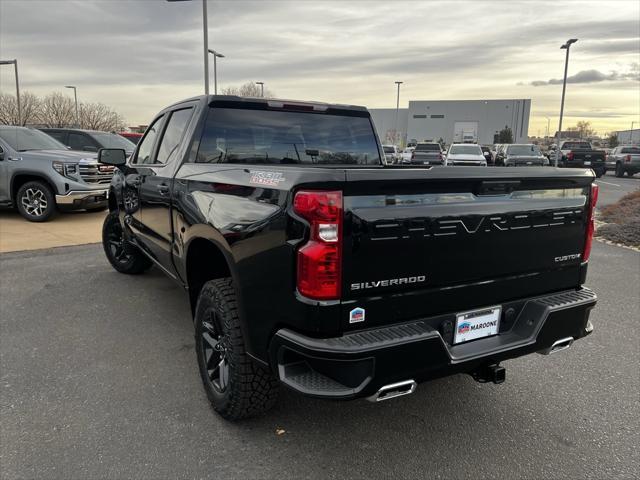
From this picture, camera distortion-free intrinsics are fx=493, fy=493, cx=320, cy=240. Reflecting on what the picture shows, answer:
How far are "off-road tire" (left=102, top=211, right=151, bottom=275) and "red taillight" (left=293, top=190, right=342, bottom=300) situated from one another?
4.38m

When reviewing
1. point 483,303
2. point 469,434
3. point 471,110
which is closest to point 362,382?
point 483,303

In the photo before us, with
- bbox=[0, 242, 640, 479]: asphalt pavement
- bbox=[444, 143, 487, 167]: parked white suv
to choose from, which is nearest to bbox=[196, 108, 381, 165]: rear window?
bbox=[0, 242, 640, 479]: asphalt pavement

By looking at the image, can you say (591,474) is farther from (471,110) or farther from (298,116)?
(471,110)

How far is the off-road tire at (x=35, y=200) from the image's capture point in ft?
31.4

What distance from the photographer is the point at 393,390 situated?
2252 mm

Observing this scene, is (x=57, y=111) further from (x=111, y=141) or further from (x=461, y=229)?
(x=461, y=229)

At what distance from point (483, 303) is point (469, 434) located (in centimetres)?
85

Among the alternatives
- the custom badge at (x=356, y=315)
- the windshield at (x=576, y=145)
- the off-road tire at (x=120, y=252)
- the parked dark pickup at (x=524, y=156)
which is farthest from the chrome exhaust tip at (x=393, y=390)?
the windshield at (x=576, y=145)

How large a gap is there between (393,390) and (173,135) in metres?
2.92

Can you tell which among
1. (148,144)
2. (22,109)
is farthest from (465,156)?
(22,109)

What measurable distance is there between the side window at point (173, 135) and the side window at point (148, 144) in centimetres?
26

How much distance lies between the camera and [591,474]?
8.32ft

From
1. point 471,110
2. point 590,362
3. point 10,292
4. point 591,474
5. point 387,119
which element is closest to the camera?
point 591,474

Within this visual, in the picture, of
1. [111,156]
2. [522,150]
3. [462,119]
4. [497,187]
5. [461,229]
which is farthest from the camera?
[462,119]
